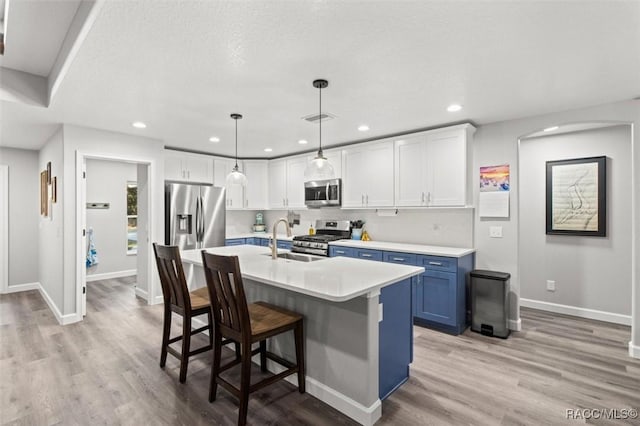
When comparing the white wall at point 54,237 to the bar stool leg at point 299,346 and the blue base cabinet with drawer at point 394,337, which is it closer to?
the bar stool leg at point 299,346

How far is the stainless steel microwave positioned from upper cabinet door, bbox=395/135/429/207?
39.7 inches

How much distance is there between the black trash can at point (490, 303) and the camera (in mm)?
3336

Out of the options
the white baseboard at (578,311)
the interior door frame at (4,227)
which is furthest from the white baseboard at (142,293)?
the white baseboard at (578,311)

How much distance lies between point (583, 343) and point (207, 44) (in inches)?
171

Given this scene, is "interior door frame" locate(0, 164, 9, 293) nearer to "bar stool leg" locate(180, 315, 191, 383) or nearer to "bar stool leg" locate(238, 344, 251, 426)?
"bar stool leg" locate(180, 315, 191, 383)

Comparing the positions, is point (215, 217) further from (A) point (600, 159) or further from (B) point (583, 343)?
(A) point (600, 159)

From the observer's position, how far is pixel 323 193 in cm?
510

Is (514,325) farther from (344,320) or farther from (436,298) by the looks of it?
(344,320)

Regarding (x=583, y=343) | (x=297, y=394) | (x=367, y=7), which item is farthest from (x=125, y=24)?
(x=583, y=343)

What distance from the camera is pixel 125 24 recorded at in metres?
1.79

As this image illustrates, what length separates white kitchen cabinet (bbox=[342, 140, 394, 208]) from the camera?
4.34 meters

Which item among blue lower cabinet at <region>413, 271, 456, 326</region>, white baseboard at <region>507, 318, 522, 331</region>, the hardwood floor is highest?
blue lower cabinet at <region>413, 271, 456, 326</region>

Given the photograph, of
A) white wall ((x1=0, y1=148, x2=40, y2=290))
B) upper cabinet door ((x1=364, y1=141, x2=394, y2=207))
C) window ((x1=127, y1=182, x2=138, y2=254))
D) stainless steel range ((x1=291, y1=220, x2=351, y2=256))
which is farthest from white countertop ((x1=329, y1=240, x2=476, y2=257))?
white wall ((x1=0, y1=148, x2=40, y2=290))

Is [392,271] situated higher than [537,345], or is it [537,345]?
[392,271]
